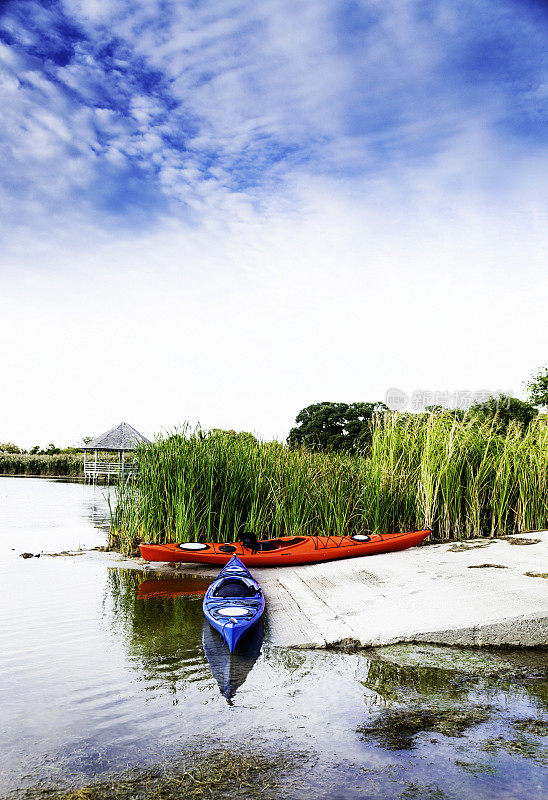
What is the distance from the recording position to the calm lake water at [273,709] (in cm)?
274

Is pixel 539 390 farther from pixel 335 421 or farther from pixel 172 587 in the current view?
pixel 172 587

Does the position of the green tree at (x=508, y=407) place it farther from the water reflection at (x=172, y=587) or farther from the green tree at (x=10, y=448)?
the green tree at (x=10, y=448)

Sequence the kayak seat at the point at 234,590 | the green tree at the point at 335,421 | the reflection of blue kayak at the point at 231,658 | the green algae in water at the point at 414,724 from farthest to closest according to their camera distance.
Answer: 1. the green tree at the point at 335,421
2. the kayak seat at the point at 234,590
3. the reflection of blue kayak at the point at 231,658
4. the green algae in water at the point at 414,724

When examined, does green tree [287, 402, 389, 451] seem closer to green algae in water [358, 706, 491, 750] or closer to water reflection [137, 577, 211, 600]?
water reflection [137, 577, 211, 600]

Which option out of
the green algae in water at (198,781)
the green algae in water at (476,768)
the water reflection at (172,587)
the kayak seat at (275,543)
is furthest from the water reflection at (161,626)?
the green algae in water at (476,768)

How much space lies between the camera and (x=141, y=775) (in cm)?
271

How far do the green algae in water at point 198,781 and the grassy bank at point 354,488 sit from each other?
17.8ft

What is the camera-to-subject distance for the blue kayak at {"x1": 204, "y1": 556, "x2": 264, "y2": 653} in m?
4.54

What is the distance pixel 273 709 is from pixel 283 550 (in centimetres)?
404

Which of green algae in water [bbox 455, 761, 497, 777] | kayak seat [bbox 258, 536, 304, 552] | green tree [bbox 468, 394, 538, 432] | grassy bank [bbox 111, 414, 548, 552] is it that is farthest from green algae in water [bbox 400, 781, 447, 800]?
green tree [bbox 468, 394, 538, 432]

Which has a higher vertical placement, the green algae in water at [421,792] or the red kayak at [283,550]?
the red kayak at [283,550]

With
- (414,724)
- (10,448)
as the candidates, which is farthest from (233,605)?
(10,448)

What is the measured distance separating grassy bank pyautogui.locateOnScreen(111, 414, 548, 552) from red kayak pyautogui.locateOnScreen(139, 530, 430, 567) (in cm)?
58

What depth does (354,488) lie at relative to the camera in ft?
28.9
